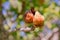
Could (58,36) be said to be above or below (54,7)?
below

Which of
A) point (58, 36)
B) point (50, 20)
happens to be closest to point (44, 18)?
point (50, 20)

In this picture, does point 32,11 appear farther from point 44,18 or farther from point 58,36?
point 58,36

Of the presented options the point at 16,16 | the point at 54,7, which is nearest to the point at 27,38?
the point at 16,16

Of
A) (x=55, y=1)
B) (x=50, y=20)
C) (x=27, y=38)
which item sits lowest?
(x=27, y=38)

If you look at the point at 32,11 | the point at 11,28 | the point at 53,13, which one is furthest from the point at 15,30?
the point at 53,13

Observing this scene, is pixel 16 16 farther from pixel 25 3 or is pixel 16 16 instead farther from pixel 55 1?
pixel 55 1

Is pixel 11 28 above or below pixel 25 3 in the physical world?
below
